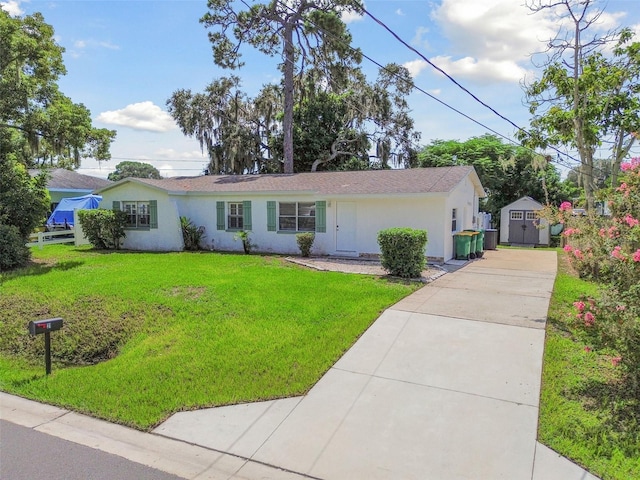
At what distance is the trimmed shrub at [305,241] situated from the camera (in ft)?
46.0

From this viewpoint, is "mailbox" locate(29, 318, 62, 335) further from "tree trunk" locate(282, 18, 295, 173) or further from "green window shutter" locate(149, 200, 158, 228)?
"tree trunk" locate(282, 18, 295, 173)

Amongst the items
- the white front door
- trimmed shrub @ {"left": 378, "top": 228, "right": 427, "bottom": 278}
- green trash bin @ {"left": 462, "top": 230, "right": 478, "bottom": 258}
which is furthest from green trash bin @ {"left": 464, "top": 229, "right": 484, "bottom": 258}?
trimmed shrub @ {"left": 378, "top": 228, "right": 427, "bottom": 278}

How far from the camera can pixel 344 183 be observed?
15164 mm

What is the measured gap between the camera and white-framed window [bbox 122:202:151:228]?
53.8 feet

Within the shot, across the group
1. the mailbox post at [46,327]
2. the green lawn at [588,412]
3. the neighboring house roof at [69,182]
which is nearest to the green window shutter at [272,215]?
the mailbox post at [46,327]

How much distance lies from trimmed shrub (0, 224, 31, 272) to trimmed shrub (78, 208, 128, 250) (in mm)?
3991

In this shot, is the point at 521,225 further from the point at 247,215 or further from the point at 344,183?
the point at 247,215

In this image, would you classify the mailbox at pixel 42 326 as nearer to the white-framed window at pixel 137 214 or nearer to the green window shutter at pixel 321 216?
the green window shutter at pixel 321 216

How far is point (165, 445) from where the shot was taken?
383cm

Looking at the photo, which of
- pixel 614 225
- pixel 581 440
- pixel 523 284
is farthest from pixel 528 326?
pixel 523 284

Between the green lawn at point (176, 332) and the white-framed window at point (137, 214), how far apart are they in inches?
192

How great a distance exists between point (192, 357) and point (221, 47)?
21.6 metres

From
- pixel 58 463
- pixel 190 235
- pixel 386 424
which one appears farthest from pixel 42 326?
pixel 190 235

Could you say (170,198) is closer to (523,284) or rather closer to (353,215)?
(353,215)
